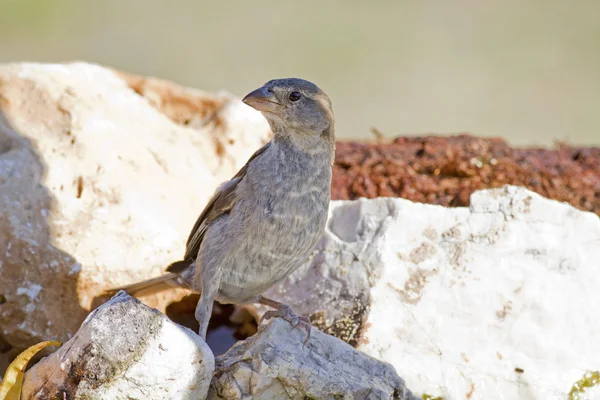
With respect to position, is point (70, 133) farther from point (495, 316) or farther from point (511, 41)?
point (511, 41)

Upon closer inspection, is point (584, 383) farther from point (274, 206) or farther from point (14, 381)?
point (14, 381)

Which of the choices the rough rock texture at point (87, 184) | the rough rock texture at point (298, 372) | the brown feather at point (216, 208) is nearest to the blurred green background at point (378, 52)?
the rough rock texture at point (87, 184)

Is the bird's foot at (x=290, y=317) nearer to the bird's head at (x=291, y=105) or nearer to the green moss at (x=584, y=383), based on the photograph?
the bird's head at (x=291, y=105)

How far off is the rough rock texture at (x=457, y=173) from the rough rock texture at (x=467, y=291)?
2.49 feet

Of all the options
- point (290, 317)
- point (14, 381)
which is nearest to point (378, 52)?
point (290, 317)

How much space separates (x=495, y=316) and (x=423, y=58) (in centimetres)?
838

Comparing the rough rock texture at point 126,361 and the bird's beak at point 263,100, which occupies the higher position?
the bird's beak at point 263,100

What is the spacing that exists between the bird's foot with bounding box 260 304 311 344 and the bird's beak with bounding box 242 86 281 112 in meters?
0.97

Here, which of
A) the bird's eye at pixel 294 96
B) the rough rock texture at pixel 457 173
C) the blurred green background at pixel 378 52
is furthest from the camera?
the blurred green background at pixel 378 52

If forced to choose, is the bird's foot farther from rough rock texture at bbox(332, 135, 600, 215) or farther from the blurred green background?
the blurred green background

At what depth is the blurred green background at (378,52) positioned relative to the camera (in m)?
11.1

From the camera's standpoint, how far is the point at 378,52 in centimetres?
1231

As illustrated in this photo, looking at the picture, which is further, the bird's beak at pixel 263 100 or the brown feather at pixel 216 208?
the brown feather at pixel 216 208

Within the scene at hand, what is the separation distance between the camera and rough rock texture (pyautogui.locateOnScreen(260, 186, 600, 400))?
13.2 ft
